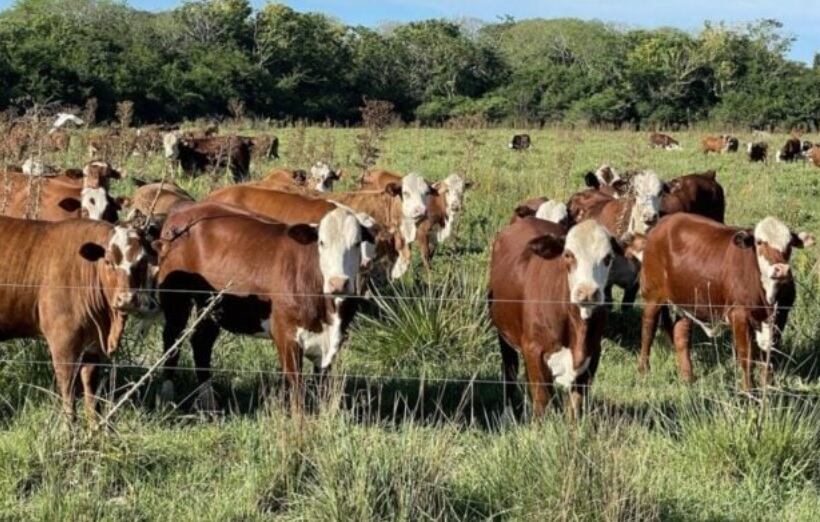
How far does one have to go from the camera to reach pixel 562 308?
22.7ft

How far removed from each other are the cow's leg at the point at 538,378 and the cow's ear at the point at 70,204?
5.49m

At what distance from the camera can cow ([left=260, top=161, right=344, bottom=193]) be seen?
14627 mm

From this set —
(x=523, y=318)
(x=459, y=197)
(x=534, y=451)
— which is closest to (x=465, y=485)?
(x=534, y=451)

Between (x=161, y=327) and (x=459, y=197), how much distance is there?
18.8ft

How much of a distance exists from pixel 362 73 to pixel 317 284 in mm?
63966

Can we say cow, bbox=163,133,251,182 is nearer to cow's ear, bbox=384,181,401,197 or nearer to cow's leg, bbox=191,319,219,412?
cow's ear, bbox=384,181,401,197

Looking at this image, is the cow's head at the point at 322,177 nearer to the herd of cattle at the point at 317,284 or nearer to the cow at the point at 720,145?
the herd of cattle at the point at 317,284

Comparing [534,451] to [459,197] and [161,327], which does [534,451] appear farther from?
[459,197]

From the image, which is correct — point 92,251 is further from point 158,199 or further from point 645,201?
point 645,201

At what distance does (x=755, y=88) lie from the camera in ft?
211

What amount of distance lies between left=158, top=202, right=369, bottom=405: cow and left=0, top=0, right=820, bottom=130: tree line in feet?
132

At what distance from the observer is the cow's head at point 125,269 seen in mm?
6781

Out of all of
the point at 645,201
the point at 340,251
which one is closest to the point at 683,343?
the point at 340,251

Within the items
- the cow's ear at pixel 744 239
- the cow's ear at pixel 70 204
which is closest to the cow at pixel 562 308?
the cow's ear at pixel 744 239
